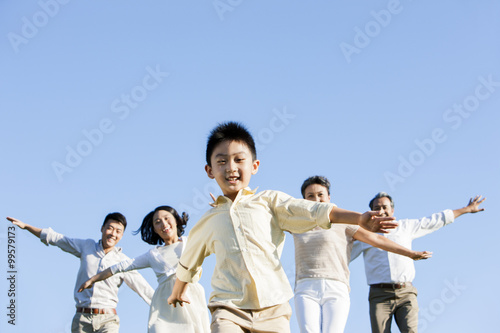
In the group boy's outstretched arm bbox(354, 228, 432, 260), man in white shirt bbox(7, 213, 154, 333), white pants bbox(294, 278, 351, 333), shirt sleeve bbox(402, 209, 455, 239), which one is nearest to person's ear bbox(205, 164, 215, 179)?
boy's outstretched arm bbox(354, 228, 432, 260)

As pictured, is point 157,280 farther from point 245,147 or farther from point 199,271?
point 245,147

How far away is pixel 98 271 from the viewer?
8656 millimetres

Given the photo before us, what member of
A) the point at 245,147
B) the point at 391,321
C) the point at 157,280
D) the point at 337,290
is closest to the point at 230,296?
the point at 245,147

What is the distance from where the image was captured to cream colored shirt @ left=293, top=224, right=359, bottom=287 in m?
6.16

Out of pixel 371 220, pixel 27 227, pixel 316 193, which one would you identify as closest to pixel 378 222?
pixel 371 220

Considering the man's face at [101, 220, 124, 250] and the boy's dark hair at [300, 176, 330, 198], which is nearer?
the boy's dark hair at [300, 176, 330, 198]

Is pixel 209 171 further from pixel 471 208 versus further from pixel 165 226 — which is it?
pixel 471 208

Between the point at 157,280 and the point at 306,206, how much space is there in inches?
170

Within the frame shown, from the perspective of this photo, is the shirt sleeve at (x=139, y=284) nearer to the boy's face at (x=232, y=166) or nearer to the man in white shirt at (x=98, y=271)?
the man in white shirt at (x=98, y=271)

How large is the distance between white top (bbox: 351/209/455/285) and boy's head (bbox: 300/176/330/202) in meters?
1.26

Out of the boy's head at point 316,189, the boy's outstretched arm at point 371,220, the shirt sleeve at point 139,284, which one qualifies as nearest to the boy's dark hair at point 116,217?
the shirt sleeve at point 139,284

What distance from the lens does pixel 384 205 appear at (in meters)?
7.96

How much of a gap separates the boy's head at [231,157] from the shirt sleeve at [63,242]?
5.36 m

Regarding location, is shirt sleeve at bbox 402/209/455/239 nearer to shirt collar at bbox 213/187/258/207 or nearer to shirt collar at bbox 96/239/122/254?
shirt collar at bbox 96/239/122/254
